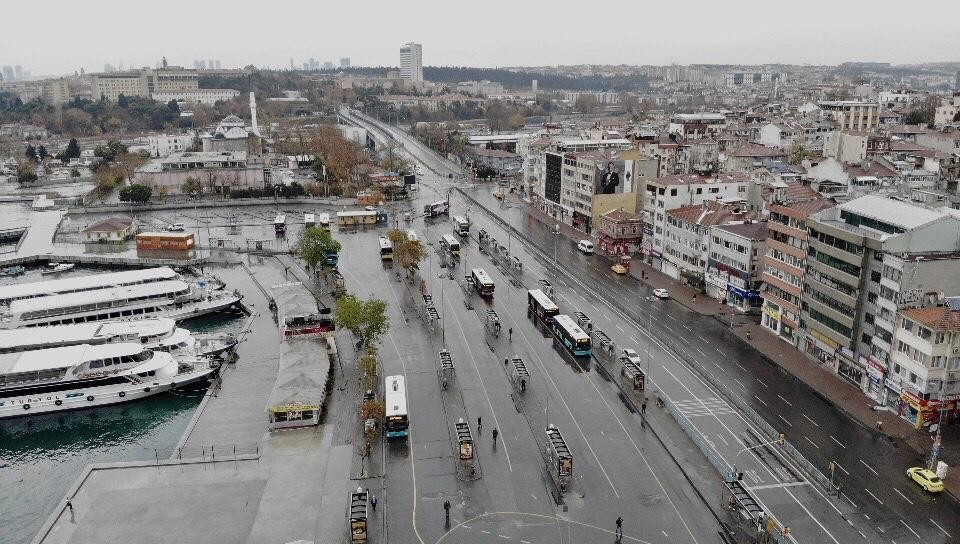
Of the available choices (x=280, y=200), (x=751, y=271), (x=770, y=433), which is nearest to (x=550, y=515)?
(x=770, y=433)

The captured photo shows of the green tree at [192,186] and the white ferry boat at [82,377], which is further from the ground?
the green tree at [192,186]

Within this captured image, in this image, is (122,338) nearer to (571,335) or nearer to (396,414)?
(396,414)

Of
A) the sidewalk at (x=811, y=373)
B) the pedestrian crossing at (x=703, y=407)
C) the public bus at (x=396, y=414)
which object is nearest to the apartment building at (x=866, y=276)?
the sidewalk at (x=811, y=373)

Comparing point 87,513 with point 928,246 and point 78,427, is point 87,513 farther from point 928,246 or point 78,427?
point 928,246

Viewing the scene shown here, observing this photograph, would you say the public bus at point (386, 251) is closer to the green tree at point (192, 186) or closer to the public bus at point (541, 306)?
the public bus at point (541, 306)

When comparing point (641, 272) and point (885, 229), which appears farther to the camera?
point (641, 272)

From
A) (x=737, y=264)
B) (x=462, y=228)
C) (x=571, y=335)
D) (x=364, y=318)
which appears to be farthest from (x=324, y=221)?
(x=737, y=264)
